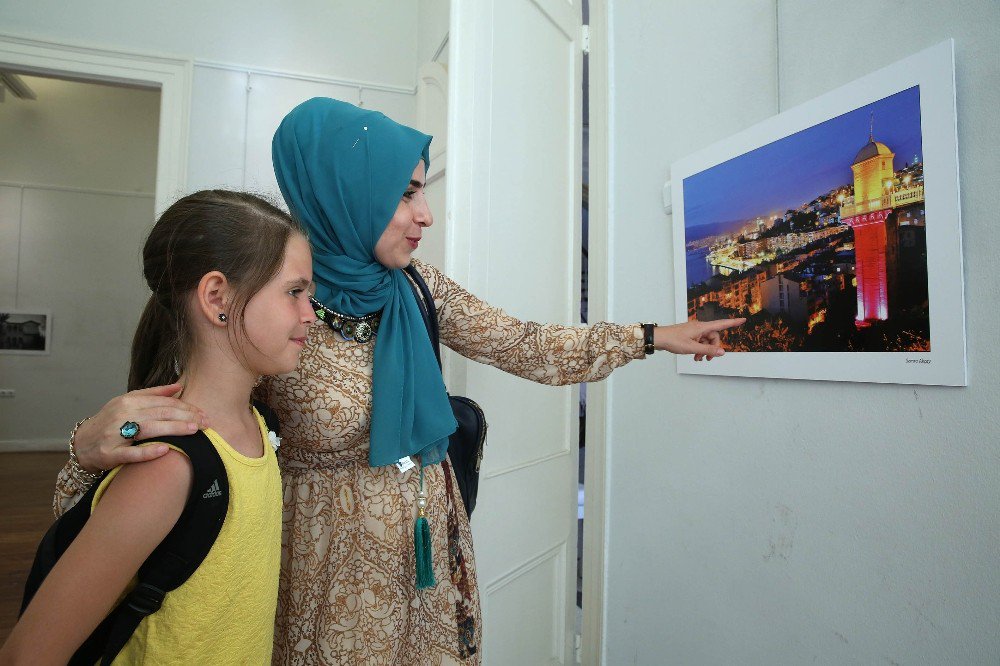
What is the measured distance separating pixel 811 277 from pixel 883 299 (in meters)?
0.18

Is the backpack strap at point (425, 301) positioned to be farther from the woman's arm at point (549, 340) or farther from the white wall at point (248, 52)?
the white wall at point (248, 52)

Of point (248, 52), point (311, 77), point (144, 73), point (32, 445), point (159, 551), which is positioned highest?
point (248, 52)

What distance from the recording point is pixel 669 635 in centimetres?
184

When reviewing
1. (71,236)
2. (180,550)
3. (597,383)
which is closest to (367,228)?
(180,550)

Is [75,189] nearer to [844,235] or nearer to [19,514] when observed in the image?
[19,514]

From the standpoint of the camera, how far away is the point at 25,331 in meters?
7.25

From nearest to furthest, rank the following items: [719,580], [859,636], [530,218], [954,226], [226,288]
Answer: [226,288], [954,226], [859,636], [719,580], [530,218]

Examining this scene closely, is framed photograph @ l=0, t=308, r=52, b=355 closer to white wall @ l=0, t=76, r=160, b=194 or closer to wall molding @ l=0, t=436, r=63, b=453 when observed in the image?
wall molding @ l=0, t=436, r=63, b=453

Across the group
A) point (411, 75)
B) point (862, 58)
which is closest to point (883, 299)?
point (862, 58)

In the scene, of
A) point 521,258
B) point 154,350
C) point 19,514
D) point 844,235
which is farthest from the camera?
point 19,514

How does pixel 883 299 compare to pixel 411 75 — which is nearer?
pixel 883 299

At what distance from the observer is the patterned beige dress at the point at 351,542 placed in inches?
43.2

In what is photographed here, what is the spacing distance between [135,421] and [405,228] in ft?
2.01

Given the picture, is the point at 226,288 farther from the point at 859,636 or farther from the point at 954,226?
the point at 859,636
